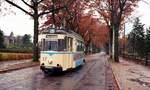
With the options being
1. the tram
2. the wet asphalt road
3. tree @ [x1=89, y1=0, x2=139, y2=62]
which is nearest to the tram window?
the tram

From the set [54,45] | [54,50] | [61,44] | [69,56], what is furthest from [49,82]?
[69,56]

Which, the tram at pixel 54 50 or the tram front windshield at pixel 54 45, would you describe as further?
the tram front windshield at pixel 54 45

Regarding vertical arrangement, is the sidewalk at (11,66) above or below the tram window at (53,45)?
below

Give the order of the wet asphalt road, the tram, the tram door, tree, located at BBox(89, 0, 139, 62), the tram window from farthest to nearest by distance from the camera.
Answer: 1. tree, located at BBox(89, 0, 139, 62)
2. the tram door
3. the tram window
4. the tram
5. the wet asphalt road

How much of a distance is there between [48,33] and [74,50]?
4462 mm

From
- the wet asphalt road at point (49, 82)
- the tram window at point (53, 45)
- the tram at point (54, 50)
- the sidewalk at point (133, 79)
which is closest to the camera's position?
the wet asphalt road at point (49, 82)

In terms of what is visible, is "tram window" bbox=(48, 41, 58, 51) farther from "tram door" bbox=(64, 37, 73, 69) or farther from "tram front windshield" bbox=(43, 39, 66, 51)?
"tram door" bbox=(64, 37, 73, 69)

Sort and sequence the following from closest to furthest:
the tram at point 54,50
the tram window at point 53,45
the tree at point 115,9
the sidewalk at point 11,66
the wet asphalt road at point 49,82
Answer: the wet asphalt road at point 49,82, the tram at point 54,50, the tram window at point 53,45, the sidewalk at point 11,66, the tree at point 115,9

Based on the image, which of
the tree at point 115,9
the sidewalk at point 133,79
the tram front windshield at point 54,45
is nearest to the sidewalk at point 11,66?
the tram front windshield at point 54,45

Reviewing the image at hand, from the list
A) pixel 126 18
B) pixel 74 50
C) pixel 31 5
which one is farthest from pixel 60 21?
pixel 74 50

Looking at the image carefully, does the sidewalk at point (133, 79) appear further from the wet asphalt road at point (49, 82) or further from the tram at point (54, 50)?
the tram at point (54, 50)

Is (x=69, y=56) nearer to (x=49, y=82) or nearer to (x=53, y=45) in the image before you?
(x=53, y=45)

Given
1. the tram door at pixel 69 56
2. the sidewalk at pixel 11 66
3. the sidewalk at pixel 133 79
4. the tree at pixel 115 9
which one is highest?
the tree at pixel 115 9

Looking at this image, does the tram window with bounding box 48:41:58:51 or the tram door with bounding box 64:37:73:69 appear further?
the tram door with bounding box 64:37:73:69
